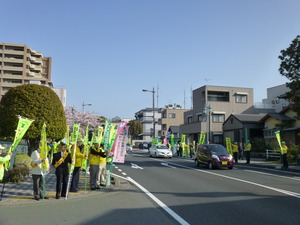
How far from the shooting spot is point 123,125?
11227 millimetres

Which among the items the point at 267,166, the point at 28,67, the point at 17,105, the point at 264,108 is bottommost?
the point at 267,166

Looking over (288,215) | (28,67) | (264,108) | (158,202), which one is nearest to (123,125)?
(158,202)

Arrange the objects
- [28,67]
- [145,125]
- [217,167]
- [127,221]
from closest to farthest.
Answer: [127,221], [217,167], [28,67], [145,125]

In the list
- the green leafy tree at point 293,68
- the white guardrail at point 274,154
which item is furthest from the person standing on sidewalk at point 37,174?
the white guardrail at point 274,154

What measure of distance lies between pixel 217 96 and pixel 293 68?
25.9 metres

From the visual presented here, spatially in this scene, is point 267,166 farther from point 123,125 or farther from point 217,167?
point 123,125

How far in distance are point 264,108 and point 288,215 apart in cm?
4410

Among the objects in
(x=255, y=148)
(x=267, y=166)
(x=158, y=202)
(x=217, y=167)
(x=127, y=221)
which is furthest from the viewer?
(x=255, y=148)

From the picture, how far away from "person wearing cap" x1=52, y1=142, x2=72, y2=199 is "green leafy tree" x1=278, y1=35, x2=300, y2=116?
1519cm

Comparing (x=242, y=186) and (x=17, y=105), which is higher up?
(x=17, y=105)

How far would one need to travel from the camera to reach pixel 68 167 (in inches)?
340

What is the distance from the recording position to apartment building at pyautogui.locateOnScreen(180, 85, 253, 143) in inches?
1646

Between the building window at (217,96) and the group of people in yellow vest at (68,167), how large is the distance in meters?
34.6

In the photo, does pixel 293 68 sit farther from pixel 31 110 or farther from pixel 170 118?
pixel 170 118
